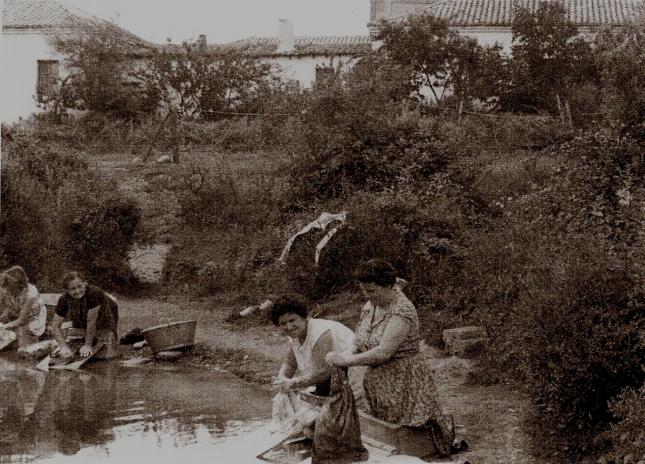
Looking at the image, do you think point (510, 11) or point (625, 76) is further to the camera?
point (510, 11)

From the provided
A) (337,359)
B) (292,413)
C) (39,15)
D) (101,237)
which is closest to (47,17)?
(39,15)

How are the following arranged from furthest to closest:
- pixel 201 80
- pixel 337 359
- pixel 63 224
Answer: pixel 201 80, pixel 63 224, pixel 337 359

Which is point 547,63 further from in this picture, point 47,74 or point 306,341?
point 306,341

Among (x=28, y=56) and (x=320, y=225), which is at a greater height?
(x=28, y=56)

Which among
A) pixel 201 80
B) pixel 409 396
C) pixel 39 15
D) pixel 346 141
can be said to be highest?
pixel 39 15

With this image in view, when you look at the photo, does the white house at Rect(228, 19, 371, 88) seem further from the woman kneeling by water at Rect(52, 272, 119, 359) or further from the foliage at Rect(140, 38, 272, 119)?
the woman kneeling by water at Rect(52, 272, 119, 359)

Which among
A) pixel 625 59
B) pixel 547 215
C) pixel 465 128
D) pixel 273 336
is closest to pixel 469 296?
pixel 547 215

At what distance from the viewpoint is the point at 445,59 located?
25922mm

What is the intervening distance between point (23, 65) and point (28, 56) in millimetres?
448

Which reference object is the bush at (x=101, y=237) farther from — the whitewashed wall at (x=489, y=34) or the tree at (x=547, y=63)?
the whitewashed wall at (x=489, y=34)

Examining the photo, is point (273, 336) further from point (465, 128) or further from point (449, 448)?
point (465, 128)

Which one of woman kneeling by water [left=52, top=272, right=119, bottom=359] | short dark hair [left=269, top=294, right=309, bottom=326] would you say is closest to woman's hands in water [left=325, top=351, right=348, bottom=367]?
short dark hair [left=269, top=294, right=309, bottom=326]

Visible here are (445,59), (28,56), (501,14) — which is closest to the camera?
(445,59)

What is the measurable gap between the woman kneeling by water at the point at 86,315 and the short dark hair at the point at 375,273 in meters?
5.40
